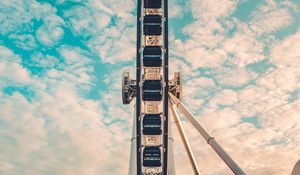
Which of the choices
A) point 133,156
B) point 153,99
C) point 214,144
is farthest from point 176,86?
point 214,144

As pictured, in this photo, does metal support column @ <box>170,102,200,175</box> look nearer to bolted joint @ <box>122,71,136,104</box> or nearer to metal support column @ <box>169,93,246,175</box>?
metal support column @ <box>169,93,246,175</box>

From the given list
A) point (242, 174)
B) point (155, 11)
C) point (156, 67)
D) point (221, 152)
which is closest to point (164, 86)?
point (156, 67)

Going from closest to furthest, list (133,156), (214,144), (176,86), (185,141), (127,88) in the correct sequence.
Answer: (214,144)
(133,156)
(185,141)
(127,88)
(176,86)

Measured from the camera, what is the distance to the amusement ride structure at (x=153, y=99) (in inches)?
1607

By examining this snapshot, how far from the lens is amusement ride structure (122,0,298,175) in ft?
134

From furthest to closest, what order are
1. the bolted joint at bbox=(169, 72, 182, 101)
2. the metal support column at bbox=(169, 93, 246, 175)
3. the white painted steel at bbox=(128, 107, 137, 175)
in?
the bolted joint at bbox=(169, 72, 182, 101)
the white painted steel at bbox=(128, 107, 137, 175)
the metal support column at bbox=(169, 93, 246, 175)

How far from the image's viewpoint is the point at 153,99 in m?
42.7

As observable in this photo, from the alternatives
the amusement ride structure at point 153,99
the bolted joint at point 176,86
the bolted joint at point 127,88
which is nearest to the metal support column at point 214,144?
the amusement ride structure at point 153,99

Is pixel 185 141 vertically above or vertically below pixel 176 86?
below

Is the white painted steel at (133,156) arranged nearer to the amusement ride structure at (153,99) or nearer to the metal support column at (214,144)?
the amusement ride structure at (153,99)

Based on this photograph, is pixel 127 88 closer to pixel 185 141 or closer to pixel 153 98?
pixel 153 98

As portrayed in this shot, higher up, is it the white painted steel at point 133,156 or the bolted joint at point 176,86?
the bolted joint at point 176,86

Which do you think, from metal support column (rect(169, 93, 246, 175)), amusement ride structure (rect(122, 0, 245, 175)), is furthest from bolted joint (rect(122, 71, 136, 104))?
metal support column (rect(169, 93, 246, 175))

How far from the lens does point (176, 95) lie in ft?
154
